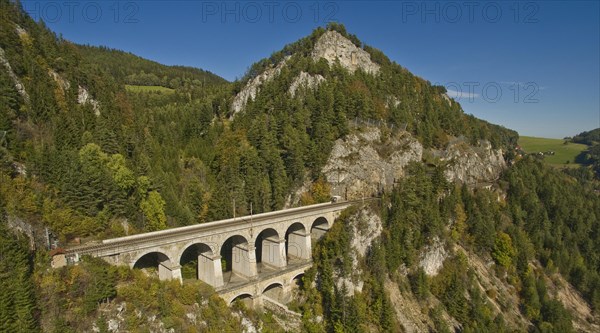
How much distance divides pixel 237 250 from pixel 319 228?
1755cm

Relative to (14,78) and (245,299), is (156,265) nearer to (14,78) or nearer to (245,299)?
(245,299)

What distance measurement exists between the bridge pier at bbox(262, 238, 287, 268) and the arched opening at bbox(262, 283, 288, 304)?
3124mm

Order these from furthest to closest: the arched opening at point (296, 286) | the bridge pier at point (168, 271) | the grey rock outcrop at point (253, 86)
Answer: the grey rock outcrop at point (253, 86) < the arched opening at point (296, 286) < the bridge pier at point (168, 271)

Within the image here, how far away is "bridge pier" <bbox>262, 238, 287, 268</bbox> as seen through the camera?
178ft

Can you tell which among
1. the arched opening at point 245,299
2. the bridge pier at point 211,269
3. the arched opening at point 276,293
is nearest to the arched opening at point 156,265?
the bridge pier at point 211,269

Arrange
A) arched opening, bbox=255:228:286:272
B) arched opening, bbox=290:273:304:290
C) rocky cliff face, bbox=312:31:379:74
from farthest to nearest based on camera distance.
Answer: rocky cliff face, bbox=312:31:379:74 < arched opening, bbox=290:273:304:290 < arched opening, bbox=255:228:286:272

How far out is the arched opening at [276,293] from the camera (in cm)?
5406

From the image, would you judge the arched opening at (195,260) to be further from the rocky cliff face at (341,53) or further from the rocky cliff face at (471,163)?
the rocky cliff face at (341,53)

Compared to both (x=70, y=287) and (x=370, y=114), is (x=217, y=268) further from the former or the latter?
(x=370, y=114)

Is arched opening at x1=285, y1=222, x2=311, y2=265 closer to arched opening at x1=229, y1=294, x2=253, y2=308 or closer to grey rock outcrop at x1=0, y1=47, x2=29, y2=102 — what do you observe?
arched opening at x1=229, y1=294, x2=253, y2=308

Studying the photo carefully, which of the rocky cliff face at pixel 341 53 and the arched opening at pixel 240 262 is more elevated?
the rocky cliff face at pixel 341 53

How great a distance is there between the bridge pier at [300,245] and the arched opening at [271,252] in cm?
496

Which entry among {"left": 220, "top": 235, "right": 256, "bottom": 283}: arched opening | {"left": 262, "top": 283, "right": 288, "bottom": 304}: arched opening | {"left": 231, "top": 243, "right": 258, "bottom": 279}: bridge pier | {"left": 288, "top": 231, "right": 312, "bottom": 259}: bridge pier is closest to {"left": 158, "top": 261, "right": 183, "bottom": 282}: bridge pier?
{"left": 220, "top": 235, "right": 256, "bottom": 283}: arched opening

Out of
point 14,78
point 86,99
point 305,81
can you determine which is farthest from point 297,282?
point 305,81
